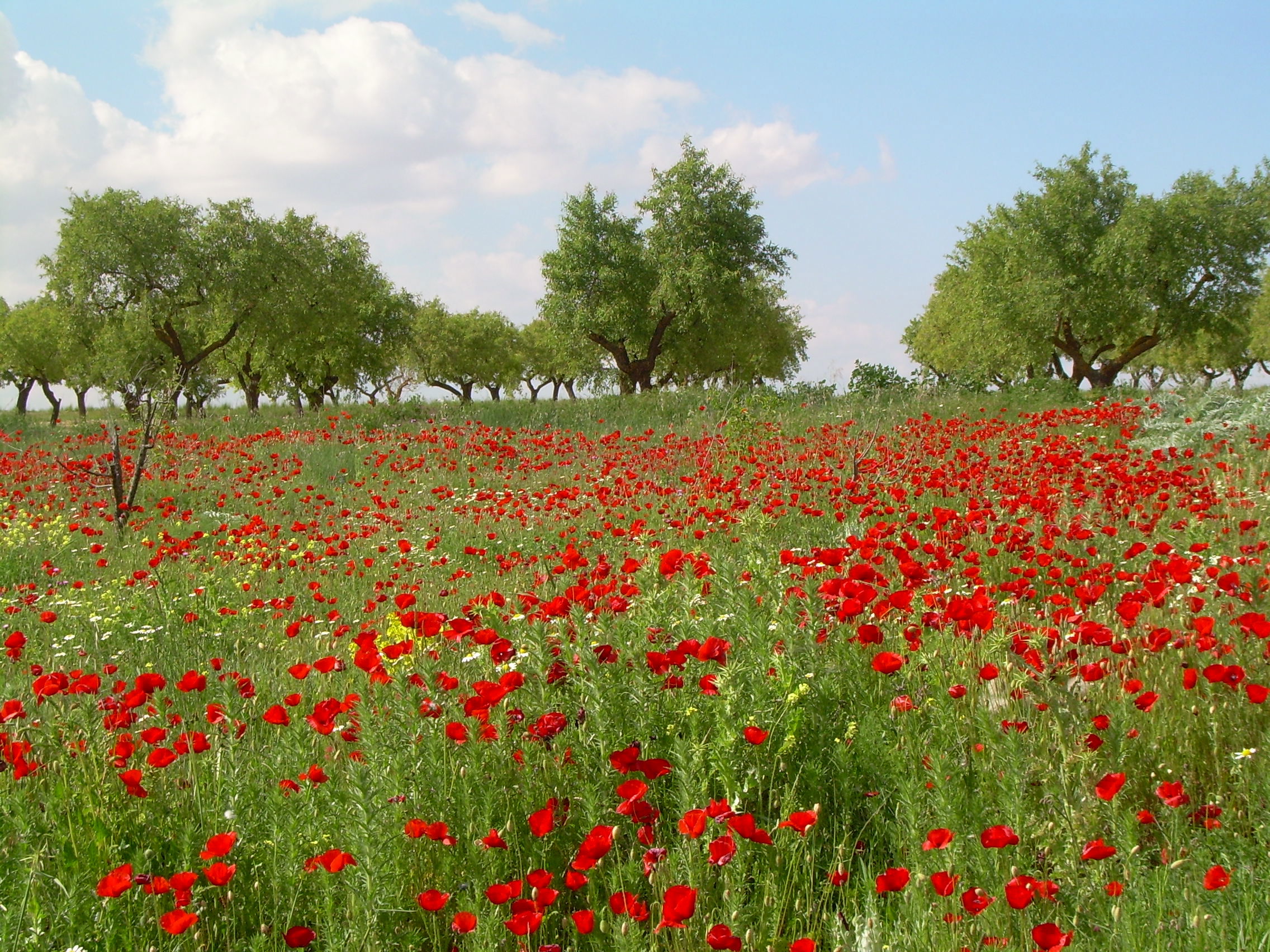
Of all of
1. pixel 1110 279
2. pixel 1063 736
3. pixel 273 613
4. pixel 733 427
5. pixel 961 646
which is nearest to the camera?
pixel 1063 736

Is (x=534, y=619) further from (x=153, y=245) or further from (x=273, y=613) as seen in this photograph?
(x=153, y=245)

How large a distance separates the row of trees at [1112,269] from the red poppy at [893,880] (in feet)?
90.5

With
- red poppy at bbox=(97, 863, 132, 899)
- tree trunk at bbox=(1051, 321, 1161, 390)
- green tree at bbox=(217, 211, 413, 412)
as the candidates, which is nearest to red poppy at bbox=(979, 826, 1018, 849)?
red poppy at bbox=(97, 863, 132, 899)

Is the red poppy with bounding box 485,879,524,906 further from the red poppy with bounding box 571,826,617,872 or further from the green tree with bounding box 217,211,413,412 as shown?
the green tree with bounding box 217,211,413,412

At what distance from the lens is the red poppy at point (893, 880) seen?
1843mm

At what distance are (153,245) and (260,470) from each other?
22265 mm

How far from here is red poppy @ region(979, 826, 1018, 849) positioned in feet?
6.41

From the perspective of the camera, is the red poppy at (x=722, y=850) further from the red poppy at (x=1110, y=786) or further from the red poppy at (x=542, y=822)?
the red poppy at (x=1110, y=786)

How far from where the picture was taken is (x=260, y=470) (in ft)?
39.4

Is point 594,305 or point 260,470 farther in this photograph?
point 594,305

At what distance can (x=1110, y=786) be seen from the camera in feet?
6.79

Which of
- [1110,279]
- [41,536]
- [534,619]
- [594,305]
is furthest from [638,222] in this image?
[534,619]

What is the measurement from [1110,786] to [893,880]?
65 cm

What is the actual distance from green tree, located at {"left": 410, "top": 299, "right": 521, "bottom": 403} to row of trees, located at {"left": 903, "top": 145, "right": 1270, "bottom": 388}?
1304 inches
